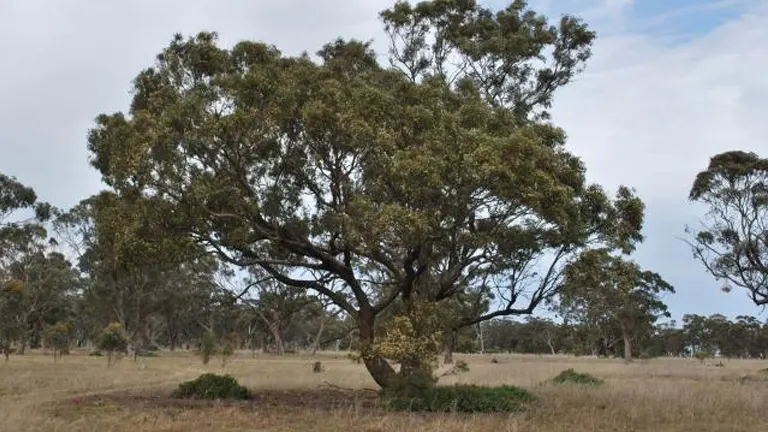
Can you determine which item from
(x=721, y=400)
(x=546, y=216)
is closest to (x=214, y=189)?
(x=546, y=216)

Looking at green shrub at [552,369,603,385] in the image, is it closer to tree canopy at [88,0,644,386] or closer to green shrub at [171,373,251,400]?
tree canopy at [88,0,644,386]

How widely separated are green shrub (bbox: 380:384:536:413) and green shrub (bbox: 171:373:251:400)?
180 inches

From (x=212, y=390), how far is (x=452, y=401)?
6842 mm

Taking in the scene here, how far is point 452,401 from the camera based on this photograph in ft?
55.1

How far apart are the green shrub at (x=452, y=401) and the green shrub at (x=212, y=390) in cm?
458

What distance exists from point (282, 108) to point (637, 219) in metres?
8.86

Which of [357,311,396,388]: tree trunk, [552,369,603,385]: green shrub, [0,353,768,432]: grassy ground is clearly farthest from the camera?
[552,369,603,385]: green shrub

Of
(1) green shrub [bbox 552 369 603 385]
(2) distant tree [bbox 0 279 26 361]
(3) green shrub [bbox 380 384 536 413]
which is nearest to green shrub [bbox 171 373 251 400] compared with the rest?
(3) green shrub [bbox 380 384 536 413]

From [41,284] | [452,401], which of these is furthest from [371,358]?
[41,284]

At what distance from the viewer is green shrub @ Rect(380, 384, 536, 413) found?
54.3 ft

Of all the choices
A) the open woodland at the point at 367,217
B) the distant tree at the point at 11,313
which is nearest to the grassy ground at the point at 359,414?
the open woodland at the point at 367,217

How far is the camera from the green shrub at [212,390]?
19.6 meters

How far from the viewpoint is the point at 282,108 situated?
1650 centimetres

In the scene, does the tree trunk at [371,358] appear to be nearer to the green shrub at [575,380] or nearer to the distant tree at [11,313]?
the green shrub at [575,380]
